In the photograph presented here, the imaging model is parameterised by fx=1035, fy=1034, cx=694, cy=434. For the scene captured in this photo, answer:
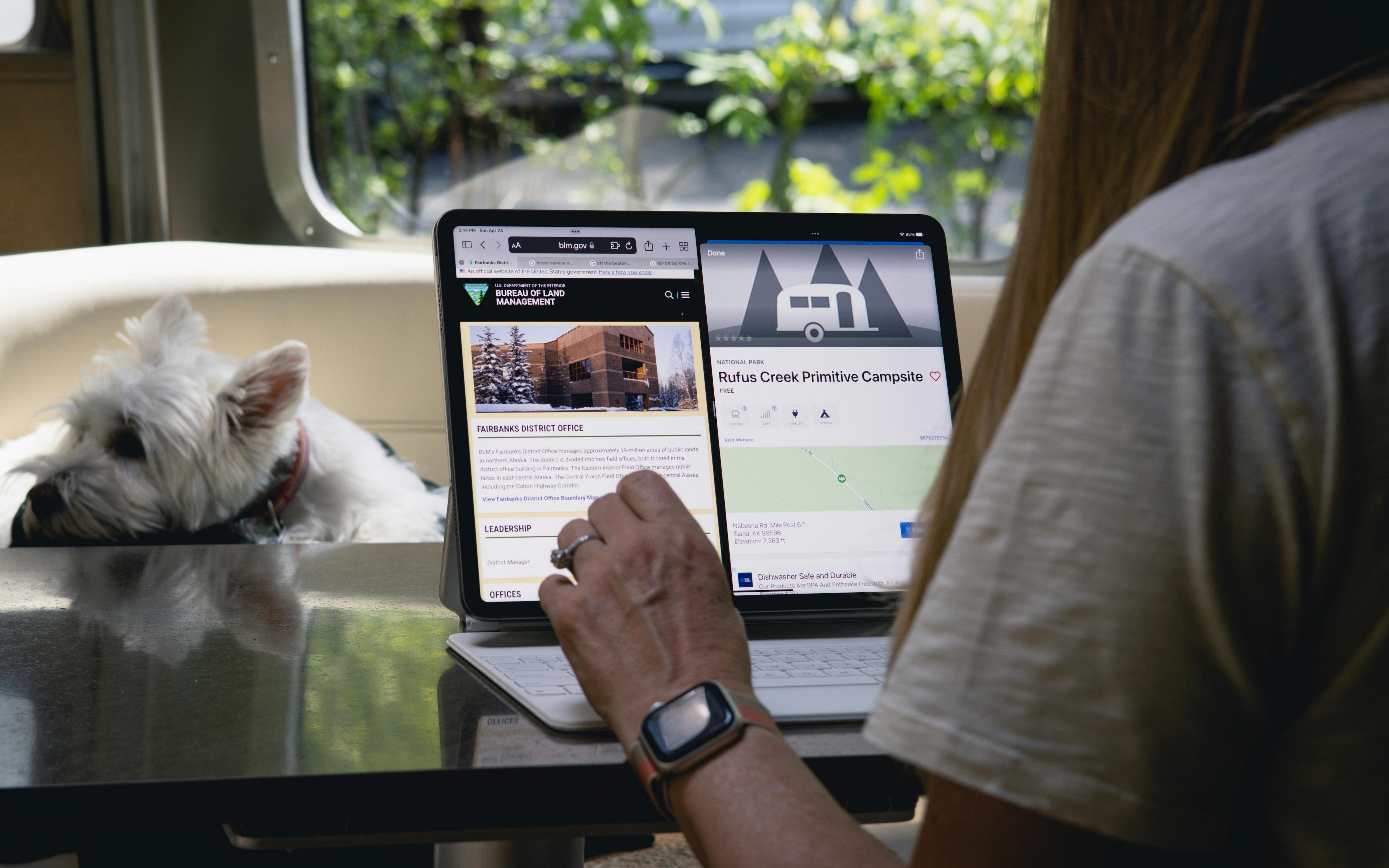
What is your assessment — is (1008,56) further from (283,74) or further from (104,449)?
(104,449)

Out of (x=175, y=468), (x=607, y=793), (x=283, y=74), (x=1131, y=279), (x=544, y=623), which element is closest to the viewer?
(x=1131, y=279)

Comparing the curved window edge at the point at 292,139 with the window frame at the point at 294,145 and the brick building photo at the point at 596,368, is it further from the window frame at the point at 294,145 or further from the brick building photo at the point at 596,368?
the brick building photo at the point at 596,368

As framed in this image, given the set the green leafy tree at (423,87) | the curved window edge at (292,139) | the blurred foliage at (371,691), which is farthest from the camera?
the green leafy tree at (423,87)

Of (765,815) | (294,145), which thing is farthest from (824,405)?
(294,145)

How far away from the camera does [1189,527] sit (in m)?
0.31

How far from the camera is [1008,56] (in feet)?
10.0

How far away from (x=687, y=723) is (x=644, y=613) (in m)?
0.08

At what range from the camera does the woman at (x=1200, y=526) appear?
1.02 ft

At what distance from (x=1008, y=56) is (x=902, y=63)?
32cm

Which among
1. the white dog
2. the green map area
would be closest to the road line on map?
the green map area

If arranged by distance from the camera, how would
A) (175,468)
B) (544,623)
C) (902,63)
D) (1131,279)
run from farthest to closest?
(902,63) → (175,468) → (544,623) → (1131,279)

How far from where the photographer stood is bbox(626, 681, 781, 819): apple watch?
1.61 ft

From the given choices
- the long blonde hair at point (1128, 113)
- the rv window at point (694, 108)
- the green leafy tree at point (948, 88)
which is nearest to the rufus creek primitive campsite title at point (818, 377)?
the long blonde hair at point (1128, 113)

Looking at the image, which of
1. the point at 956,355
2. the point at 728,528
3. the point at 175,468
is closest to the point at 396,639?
the point at 728,528
